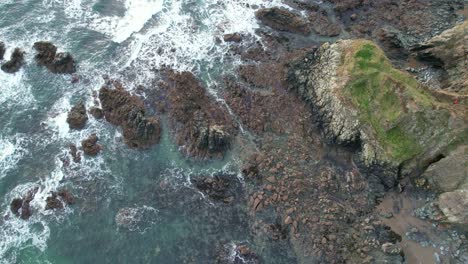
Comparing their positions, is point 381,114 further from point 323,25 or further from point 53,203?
point 53,203

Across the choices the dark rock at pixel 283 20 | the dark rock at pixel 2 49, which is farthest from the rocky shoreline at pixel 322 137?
the dark rock at pixel 283 20

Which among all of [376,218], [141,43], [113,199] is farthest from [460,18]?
[113,199]

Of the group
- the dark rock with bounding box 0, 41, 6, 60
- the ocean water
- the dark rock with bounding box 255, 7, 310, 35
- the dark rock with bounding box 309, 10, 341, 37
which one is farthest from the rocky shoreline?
the dark rock with bounding box 309, 10, 341, 37

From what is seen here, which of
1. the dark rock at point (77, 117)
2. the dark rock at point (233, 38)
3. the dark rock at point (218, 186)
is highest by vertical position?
the dark rock at point (233, 38)

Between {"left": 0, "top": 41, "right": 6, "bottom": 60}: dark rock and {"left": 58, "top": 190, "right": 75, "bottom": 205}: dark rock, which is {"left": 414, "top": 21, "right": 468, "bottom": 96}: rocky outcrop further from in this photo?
{"left": 0, "top": 41, "right": 6, "bottom": 60}: dark rock

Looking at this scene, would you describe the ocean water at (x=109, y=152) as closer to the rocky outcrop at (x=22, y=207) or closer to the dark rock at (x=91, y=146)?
the rocky outcrop at (x=22, y=207)

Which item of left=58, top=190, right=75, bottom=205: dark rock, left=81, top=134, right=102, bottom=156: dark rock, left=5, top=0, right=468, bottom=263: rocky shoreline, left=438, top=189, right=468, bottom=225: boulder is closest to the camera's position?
left=438, top=189, right=468, bottom=225: boulder
